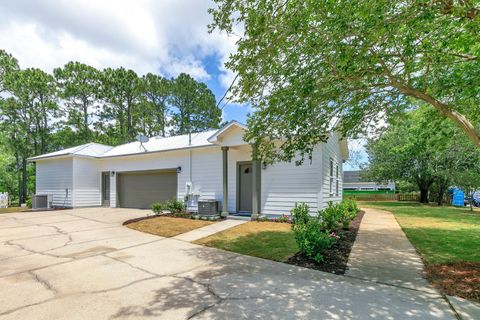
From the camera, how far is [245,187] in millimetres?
11477

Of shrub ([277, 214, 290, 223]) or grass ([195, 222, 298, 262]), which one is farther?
shrub ([277, 214, 290, 223])

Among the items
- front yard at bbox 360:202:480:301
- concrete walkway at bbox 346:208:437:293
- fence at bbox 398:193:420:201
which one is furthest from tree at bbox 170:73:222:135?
concrete walkway at bbox 346:208:437:293

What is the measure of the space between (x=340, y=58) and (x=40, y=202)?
18.1 m

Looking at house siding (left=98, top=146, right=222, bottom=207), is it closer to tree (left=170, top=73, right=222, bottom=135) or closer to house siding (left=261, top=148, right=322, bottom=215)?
house siding (left=261, top=148, right=322, bottom=215)

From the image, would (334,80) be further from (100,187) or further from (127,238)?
(100,187)

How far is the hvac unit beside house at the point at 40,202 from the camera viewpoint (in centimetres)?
1532

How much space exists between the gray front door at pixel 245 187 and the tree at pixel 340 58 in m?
5.40

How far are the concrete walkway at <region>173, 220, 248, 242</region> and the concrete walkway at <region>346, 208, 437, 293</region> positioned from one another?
4096mm

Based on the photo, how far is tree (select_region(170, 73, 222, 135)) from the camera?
27.9 m

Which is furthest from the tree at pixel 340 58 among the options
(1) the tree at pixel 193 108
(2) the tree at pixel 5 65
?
(2) the tree at pixel 5 65

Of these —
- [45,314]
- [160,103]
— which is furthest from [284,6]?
[160,103]

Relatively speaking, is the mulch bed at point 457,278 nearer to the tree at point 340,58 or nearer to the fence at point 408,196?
the tree at point 340,58

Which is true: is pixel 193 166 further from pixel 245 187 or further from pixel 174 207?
pixel 245 187

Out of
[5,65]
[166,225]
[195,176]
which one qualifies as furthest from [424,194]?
[5,65]
